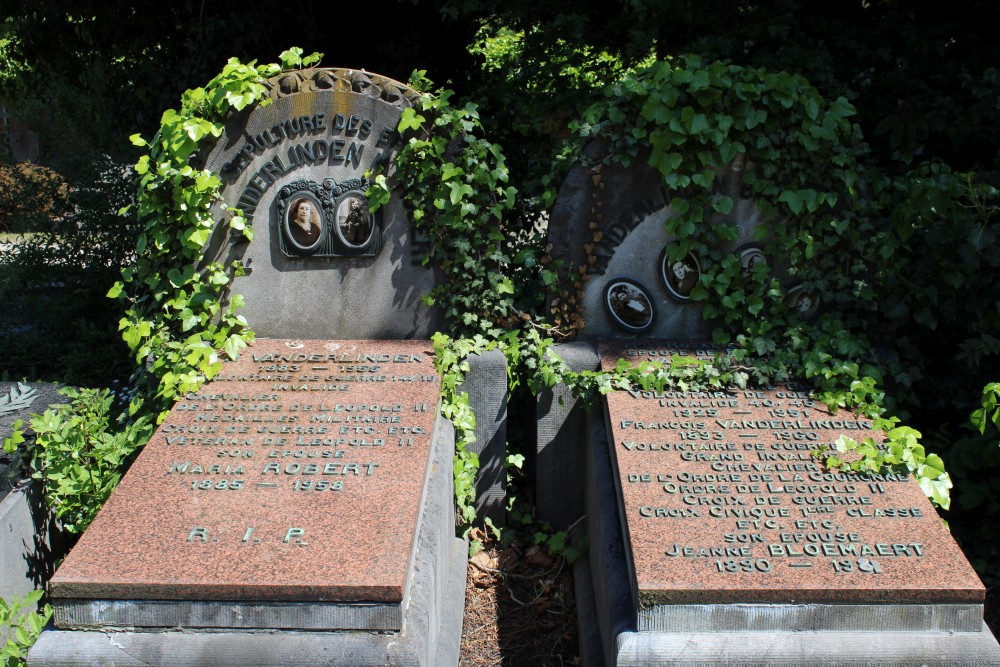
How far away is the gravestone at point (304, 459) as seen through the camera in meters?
2.96

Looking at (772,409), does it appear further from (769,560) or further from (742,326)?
(769,560)

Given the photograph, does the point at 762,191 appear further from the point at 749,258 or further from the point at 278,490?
the point at 278,490

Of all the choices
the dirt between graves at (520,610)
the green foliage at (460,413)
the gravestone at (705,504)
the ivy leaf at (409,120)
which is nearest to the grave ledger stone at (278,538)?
the green foliage at (460,413)

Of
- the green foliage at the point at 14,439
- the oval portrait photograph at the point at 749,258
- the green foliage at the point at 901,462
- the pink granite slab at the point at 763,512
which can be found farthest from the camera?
the oval portrait photograph at the point at 749,258

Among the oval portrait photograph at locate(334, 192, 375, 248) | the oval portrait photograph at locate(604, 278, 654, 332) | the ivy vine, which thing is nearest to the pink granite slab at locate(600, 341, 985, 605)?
the oval portrait photograph at locate(604, 278, 654, 332)

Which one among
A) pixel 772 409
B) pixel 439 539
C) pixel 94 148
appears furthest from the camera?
pixel 94 148

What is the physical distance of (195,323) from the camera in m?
4.53

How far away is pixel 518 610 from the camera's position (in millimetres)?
4242

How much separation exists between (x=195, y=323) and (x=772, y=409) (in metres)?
2.81

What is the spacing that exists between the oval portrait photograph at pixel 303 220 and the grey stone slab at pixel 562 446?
138cm

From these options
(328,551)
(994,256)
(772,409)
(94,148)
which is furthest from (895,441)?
(94,148)

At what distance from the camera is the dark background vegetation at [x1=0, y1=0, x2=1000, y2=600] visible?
441cm

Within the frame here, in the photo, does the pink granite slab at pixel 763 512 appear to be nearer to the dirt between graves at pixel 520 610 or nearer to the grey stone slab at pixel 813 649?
the grey stone slab at pixel 813 649

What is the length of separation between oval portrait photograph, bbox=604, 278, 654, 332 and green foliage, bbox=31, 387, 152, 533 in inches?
92.2
